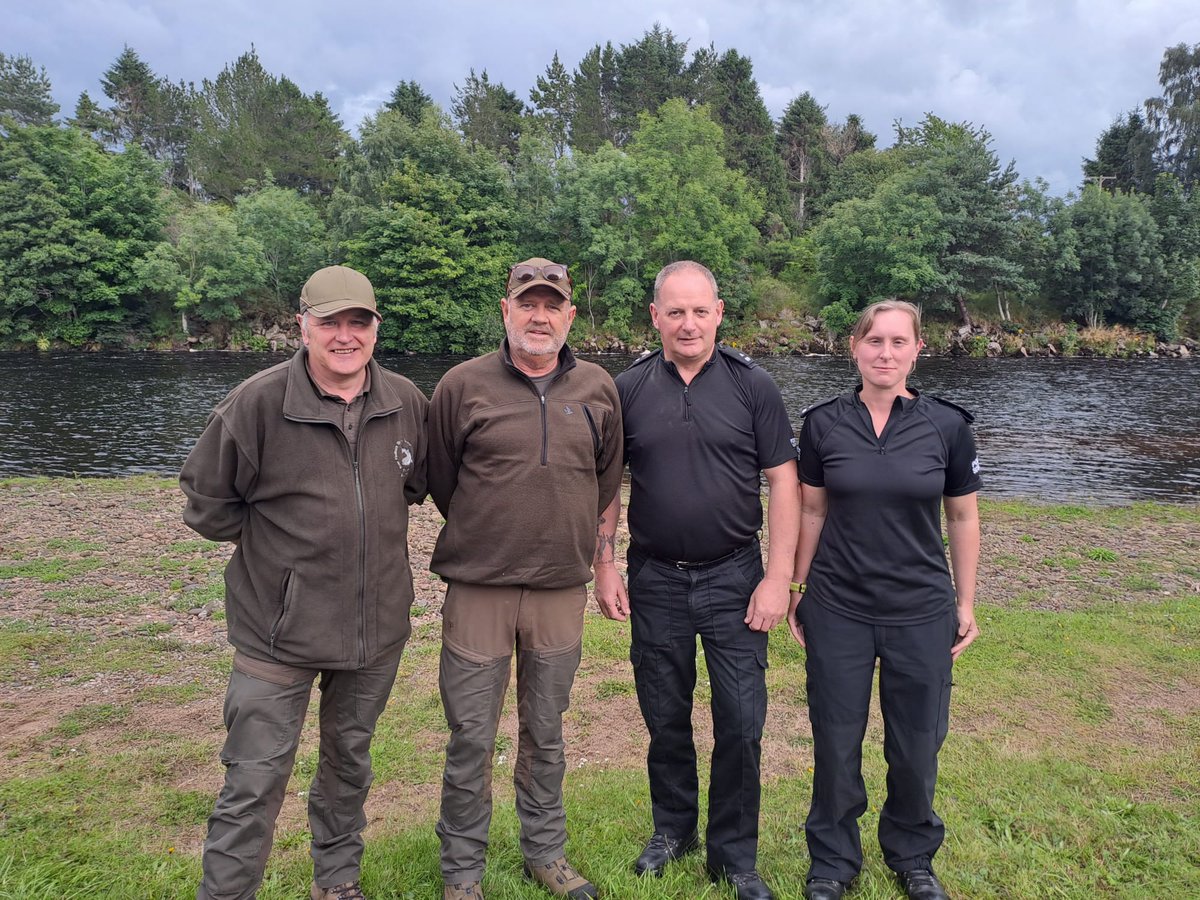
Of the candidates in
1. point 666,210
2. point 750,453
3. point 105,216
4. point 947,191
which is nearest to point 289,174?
point 105,216

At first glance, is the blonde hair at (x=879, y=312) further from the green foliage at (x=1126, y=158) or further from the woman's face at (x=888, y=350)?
the green foliage at (x=1126, y=158)

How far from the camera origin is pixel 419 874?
353cm

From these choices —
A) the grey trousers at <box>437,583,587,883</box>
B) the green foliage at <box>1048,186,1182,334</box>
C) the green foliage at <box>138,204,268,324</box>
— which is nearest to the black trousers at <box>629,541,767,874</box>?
the grey trousers at <box>437,583,587,883</box>

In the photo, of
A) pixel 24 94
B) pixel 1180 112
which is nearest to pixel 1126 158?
pixel 1180 112

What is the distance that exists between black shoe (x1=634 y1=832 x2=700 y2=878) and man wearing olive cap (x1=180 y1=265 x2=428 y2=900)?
1339 mm

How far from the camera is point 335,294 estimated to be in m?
3.22

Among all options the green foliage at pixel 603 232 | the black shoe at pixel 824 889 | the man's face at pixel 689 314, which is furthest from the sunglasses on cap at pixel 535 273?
the green foliage at pixel 603 232

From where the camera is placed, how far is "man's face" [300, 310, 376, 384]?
10.4ft

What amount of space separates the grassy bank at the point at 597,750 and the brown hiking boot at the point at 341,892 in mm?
107

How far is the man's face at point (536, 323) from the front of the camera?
3414 mm

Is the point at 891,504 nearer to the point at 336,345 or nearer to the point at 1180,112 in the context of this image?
the point at 336,345

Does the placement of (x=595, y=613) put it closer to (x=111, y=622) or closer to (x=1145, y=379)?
(x=111, y=622)

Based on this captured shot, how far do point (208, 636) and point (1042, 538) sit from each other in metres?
11.5

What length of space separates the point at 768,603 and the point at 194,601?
7.07 m
